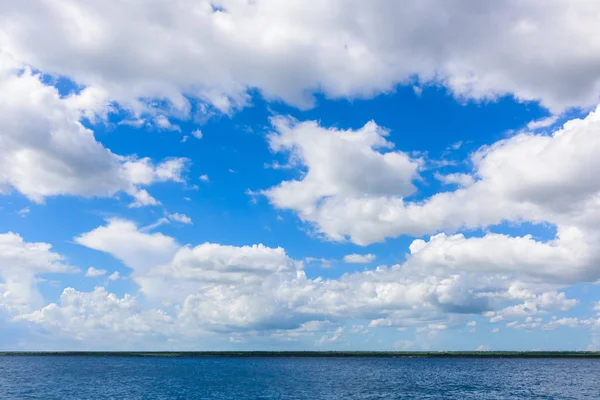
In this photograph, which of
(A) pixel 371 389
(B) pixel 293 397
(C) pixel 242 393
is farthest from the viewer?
(A) pixel 371 389

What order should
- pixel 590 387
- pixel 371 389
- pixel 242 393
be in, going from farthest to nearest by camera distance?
1. pixel 590 387
2. pixel 371 389
3. pixel 242 393

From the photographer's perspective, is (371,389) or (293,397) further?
(371,389)

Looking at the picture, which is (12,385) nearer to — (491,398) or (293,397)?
(293,397)

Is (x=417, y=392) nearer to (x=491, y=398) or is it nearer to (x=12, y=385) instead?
(x=491, y=398)

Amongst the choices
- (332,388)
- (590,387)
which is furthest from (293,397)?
(590,387)

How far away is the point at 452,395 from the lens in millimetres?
98438

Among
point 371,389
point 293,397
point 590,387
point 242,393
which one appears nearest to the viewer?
point 293,397

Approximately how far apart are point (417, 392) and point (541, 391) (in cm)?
2989

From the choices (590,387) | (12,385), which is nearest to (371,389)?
(590,387)

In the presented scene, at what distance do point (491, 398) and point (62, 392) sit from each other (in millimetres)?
92572

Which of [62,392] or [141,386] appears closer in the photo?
[62,392]

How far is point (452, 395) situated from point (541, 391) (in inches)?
994

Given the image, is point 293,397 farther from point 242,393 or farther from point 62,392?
point 62,392

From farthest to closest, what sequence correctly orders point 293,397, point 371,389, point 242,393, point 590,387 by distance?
point 590,387 < point 371,389 < point 242,393 < point 293,397
